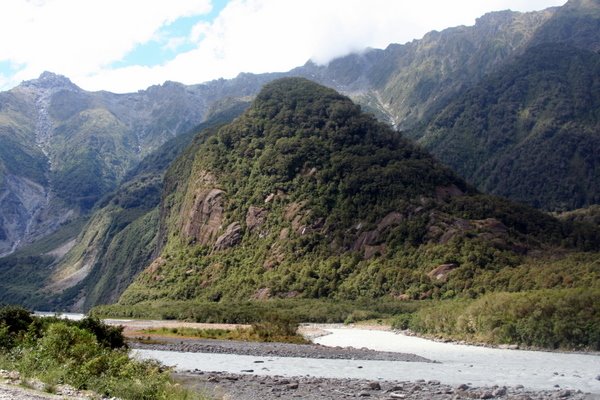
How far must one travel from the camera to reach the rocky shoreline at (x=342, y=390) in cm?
3409

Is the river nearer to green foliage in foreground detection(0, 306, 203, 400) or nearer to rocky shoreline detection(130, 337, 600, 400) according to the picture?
rocky shoreline detection(130, 337, 600, 400)

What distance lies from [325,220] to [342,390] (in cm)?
10668

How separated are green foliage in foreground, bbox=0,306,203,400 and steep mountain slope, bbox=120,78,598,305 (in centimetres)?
7568

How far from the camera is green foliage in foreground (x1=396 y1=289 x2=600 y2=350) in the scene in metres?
62.0

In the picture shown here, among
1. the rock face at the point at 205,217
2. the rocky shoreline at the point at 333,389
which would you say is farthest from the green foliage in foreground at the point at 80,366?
the rock face at the point at 205,217

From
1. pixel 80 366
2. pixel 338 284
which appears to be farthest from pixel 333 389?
pixel 338 284

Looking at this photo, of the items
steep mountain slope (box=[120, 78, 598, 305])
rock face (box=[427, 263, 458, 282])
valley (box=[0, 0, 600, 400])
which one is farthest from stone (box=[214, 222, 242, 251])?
rock face (box=[427, 263, 458, 282])

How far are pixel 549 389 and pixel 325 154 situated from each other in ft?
414

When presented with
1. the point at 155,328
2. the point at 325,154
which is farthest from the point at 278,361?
the point at 325,154

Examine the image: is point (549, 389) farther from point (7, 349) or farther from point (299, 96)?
point (299, 96)

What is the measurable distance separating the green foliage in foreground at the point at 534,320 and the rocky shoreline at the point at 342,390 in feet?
89.5

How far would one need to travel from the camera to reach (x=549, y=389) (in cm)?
3784

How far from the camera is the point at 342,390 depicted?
3653 centimetres

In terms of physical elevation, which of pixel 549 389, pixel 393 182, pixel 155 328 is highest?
pixel 393 182
